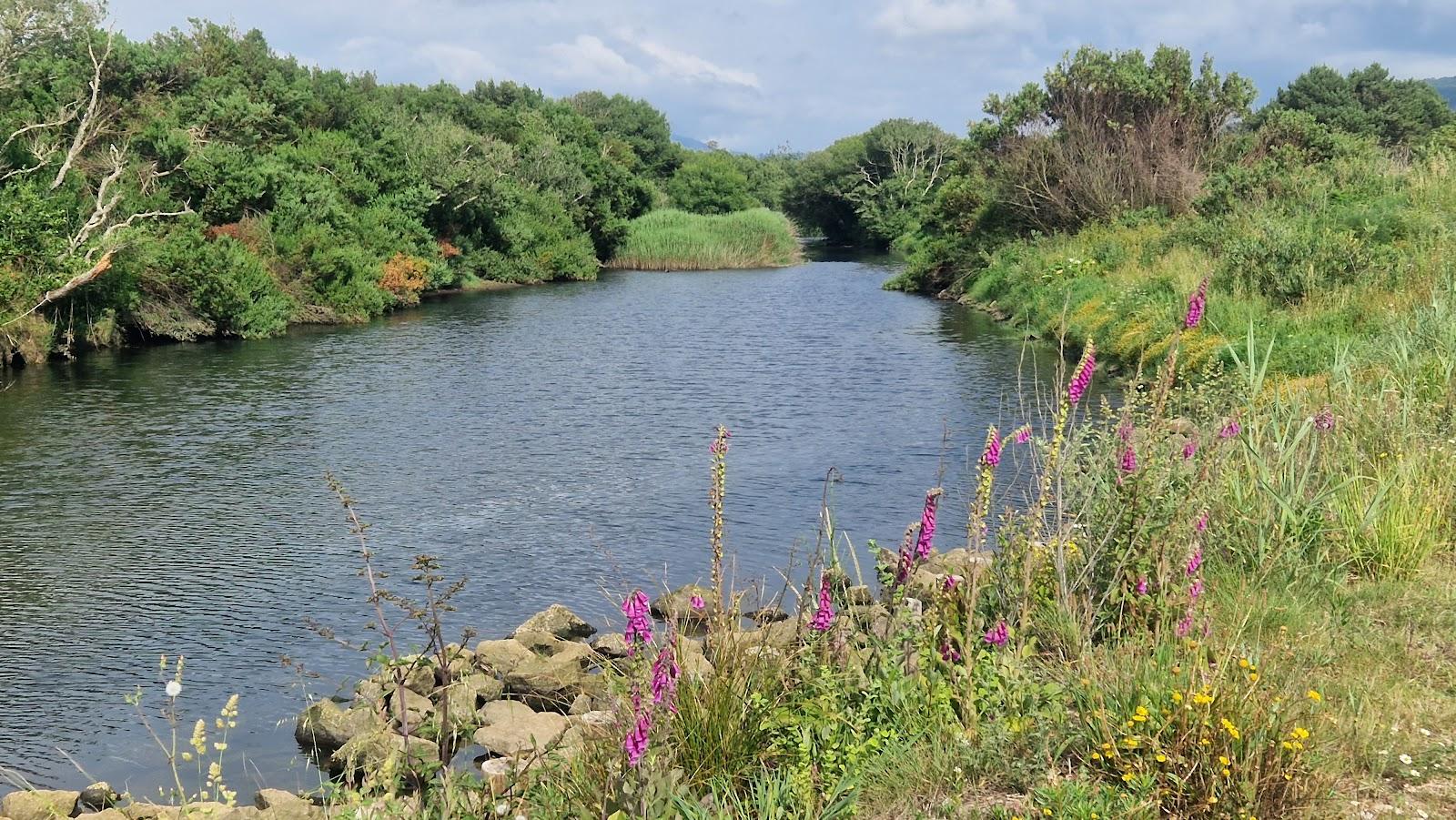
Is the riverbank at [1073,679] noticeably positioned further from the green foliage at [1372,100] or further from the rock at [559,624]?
the green foliage at [1372,100]

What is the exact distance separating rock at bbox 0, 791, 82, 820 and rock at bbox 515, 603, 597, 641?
322 centimetres

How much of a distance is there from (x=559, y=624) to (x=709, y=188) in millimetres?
72418

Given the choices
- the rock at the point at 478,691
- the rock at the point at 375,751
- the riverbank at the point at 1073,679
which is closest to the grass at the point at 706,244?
the rock at the point at 478,691

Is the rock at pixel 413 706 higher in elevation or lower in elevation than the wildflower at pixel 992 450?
lower

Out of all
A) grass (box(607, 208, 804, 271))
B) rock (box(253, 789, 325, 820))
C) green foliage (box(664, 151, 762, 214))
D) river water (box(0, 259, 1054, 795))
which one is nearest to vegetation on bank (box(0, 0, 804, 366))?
river water (box(0, 259, 1054, 795))

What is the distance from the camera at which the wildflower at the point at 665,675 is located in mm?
4320

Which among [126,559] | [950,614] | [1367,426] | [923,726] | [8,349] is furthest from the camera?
[8,349]

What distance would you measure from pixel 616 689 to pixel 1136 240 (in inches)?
1004

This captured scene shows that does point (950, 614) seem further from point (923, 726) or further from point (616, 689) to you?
point (616, 689)

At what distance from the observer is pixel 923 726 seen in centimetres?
480

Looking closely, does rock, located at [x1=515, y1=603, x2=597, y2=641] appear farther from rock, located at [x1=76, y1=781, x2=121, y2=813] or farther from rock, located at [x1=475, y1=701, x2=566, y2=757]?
rock, located at [x1=76, y1=781, x2=121, y2=813]

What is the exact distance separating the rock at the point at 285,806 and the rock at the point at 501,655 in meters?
1.95

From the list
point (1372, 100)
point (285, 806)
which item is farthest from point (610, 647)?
point (1372, 100)

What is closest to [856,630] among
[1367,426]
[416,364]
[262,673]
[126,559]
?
[1367,426]
